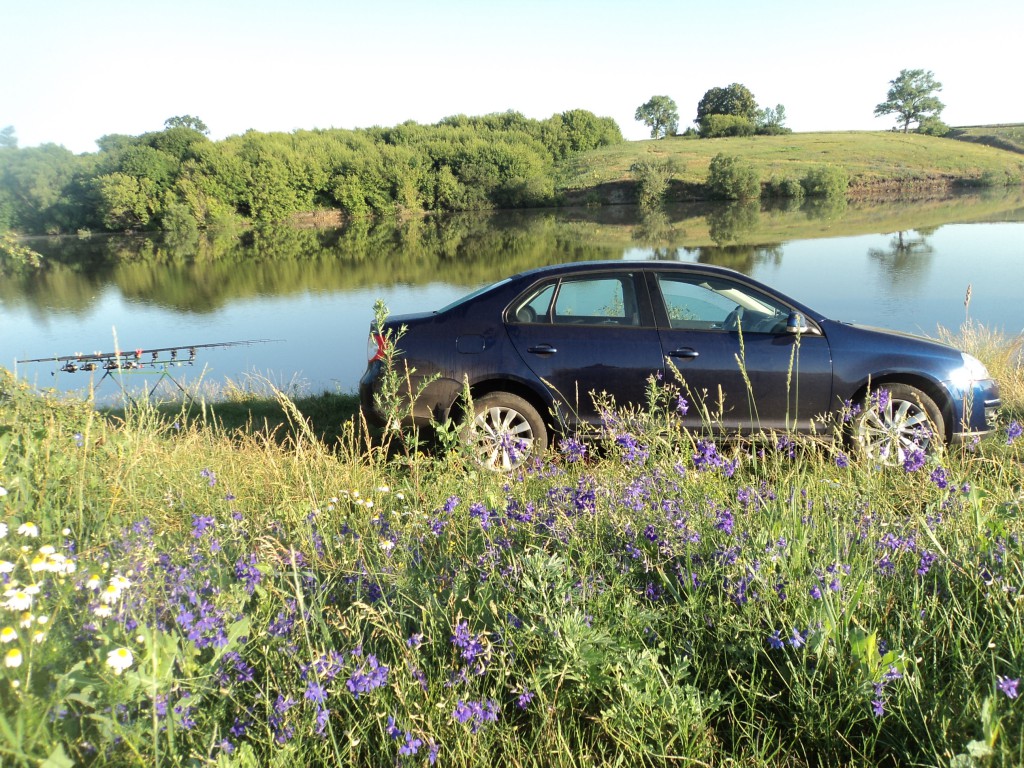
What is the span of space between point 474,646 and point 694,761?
656 mm

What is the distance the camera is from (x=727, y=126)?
103125mm

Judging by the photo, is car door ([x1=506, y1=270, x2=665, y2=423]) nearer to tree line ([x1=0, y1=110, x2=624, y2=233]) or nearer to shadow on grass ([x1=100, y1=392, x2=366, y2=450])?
shadow on grass ([x1=100, y1=392, x2=366, y2=450])

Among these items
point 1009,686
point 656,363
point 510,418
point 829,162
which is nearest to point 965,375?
point 656,363

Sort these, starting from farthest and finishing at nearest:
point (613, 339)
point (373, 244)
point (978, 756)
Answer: point (373, 244)
point (613, 339)
point (978, 756)

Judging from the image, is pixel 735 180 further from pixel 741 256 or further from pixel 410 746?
pixel 410 746

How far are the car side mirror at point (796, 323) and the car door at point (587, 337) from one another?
3.13 feet

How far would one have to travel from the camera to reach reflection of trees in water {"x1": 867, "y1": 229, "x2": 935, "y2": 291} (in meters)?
22.8

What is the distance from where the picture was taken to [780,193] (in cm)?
6372

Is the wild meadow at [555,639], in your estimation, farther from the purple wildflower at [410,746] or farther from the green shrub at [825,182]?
the green shrub at [825,182]

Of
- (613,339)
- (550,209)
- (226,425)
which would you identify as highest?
(550,209)

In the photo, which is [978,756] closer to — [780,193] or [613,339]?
[613,339]

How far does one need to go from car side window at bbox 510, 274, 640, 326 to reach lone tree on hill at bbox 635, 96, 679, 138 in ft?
413

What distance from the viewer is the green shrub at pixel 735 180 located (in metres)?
62.2

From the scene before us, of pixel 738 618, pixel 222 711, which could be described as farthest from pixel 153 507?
pixel 738 618
